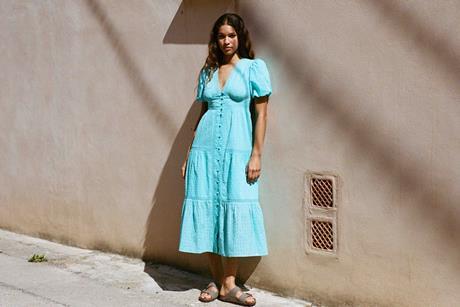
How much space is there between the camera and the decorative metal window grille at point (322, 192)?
4.82m

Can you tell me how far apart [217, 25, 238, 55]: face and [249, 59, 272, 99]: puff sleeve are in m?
0.17

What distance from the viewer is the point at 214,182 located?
199 inches

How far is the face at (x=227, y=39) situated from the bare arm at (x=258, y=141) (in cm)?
35

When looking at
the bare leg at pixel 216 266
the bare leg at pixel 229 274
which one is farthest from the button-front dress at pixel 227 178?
the bare leg at pixel 216 266

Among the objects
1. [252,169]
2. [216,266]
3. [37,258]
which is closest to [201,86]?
[252,169]

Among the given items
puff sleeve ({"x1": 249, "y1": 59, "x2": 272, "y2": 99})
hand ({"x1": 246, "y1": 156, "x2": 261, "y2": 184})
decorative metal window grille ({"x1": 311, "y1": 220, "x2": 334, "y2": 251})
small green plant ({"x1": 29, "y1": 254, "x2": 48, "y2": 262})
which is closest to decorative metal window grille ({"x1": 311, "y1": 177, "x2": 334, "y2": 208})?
decorative metal window grille ({"x1": 311, "y1": 220, "x2": 334, "y2": 251})

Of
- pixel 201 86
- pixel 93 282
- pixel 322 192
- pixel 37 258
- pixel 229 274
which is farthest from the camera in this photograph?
pixel 37 258

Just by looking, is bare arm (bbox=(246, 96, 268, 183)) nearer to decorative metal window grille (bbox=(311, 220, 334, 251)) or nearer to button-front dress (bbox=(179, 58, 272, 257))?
button-front dress (bbox=(179, 58, 272, 257))

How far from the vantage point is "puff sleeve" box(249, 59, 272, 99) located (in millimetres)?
4957

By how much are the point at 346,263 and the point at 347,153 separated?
65 cm

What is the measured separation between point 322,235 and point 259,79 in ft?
3.34

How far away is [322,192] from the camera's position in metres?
4.86

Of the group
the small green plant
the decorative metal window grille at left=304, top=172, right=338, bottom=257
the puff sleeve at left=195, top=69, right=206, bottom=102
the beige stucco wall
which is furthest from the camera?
the small green plant

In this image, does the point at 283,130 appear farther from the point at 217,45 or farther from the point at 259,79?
the point at 217,45
